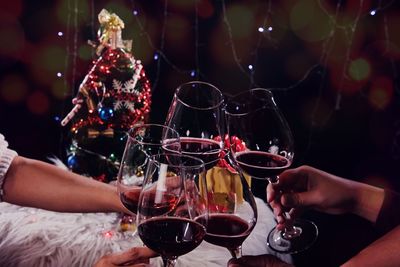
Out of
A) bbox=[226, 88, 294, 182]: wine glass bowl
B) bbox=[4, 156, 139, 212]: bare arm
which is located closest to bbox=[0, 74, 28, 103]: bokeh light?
bbox=[4, 156, 139, 212]: bare arm

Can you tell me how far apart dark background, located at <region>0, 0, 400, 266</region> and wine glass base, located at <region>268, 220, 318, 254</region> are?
1.79 m

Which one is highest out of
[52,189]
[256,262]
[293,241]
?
[256,262]

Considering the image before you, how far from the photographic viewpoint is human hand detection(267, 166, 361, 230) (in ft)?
4.61

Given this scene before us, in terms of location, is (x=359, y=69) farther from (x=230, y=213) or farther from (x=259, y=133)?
(x=230, y=213)

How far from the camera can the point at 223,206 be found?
0.95m

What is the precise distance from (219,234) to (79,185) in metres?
0.68

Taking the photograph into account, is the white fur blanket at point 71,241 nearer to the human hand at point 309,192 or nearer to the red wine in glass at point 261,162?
the human hand at point 309,192

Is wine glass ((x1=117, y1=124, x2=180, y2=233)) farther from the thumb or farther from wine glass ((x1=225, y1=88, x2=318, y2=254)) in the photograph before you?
the thumb

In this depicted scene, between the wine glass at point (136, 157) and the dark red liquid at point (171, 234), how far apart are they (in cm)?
17

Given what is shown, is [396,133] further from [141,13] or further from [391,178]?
[141,13]

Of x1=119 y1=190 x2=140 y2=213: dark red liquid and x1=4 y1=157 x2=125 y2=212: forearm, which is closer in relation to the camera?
x1=119 y1=190 x2=140 y2=213: dark red liquid

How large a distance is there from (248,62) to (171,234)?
273 centimetres

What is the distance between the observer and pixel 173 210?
0.89m

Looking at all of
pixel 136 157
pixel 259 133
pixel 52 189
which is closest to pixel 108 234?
pixel 52 189
